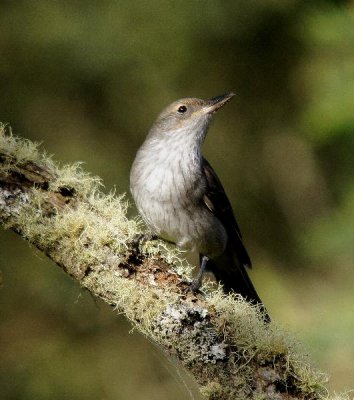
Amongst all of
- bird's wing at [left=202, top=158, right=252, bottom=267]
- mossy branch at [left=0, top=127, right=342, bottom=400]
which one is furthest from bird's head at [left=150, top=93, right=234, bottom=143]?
mossy branch at [left=0, top=127, right=342, bottom=400]

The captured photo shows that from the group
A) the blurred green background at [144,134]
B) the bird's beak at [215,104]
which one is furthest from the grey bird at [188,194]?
the blurred green background at [144,134]

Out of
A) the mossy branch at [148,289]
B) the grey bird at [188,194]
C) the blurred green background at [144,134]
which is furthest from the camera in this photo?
the blurred green background at [144,134]

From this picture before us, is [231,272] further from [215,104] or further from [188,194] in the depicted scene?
[215,104]

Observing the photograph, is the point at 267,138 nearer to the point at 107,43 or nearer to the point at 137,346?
the point at 107,43

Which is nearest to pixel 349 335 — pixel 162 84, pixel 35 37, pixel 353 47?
pixel 353 47

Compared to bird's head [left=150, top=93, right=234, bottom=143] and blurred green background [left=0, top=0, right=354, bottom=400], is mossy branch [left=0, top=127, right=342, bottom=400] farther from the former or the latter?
blurred green background [left=0, top=0, right=354, bottom=400]

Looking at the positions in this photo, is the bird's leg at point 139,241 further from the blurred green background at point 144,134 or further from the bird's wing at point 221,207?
the blurred green background at point 144,134

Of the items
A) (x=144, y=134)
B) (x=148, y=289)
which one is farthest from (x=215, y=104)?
(x=144, y=134)
